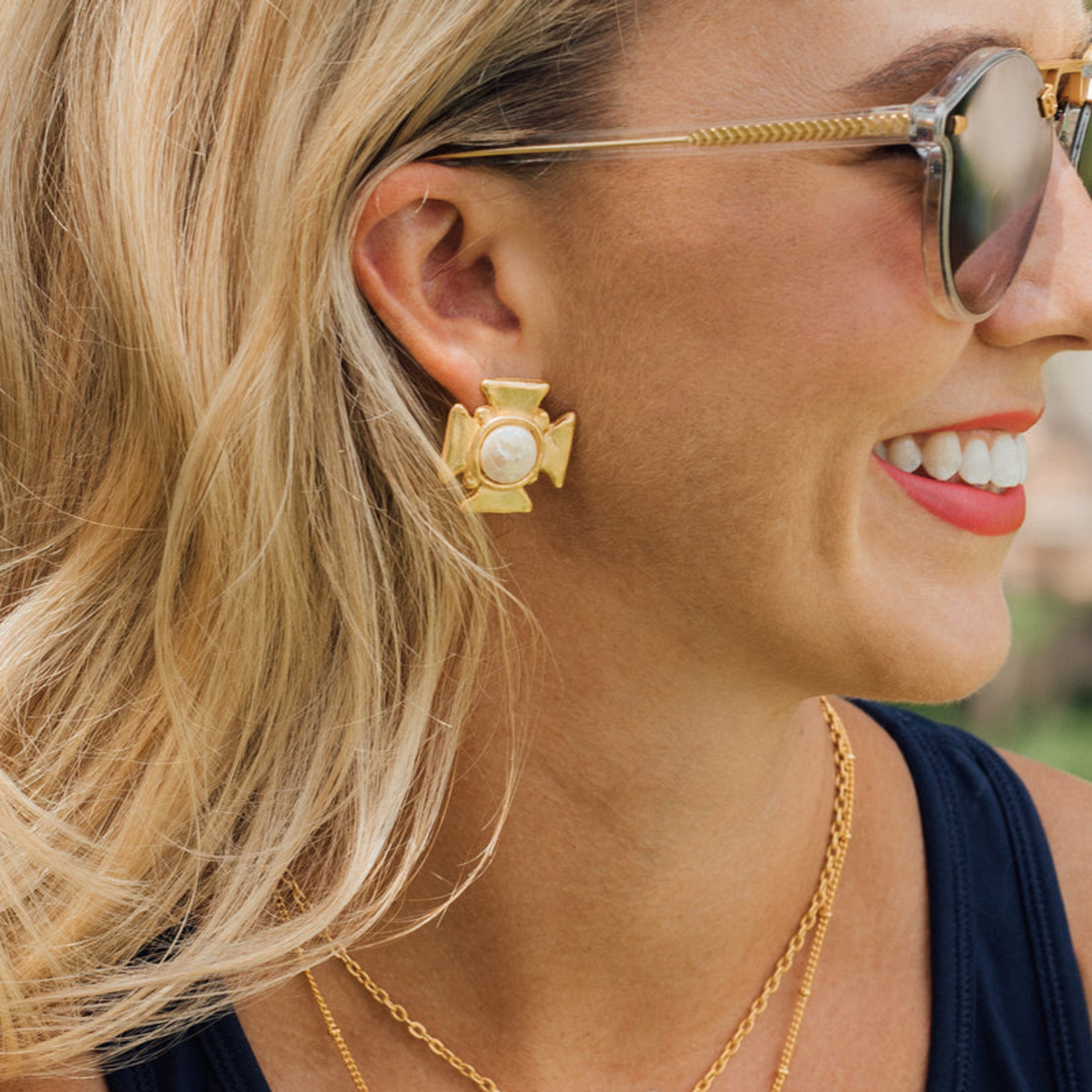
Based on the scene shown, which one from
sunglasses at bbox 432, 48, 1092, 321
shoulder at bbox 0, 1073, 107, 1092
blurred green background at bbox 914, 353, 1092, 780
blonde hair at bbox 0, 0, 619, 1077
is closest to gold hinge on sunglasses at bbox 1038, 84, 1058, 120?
sunglasses at bbox 432, 48, 1092, 321

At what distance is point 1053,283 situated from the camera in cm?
151

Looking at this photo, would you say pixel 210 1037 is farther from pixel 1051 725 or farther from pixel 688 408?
pixel 1051 725

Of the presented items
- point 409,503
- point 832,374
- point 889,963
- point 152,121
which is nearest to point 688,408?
point 832,374

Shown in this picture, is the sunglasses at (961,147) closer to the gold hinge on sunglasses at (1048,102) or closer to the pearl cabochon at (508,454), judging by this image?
the gold hinge on sunglasses at (1048,102)

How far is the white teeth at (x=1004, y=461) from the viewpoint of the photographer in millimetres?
1604

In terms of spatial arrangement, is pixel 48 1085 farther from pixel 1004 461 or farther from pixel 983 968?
pixel 1004 461

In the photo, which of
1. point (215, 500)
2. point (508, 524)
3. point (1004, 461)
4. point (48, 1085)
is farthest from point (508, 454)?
point (48, 1085)

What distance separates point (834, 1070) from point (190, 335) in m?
1.13

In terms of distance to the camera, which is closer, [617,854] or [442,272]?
[442,272]

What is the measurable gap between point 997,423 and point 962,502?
0.09 m

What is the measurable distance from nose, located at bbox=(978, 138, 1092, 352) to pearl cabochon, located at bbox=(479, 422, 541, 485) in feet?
1.60

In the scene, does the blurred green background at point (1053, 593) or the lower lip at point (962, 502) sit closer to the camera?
the lower lip at point (962, 502)

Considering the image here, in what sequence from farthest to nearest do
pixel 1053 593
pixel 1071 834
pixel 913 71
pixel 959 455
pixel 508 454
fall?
pixel 1053 593 → pixel 1071 834 → pixel 959 455 → pixel 508 454 → pixel 913 71

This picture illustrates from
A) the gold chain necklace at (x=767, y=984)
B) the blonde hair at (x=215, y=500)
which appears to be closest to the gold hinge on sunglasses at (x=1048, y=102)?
the blonde hair at (x=215, y=500)
